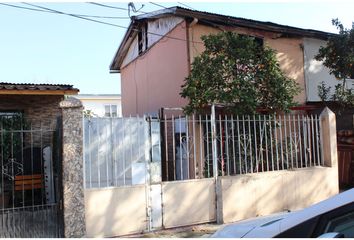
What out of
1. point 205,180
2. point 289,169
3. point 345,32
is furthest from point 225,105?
point 345,32

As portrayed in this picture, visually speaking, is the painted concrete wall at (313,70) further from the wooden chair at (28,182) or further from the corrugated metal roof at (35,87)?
the wooden chair at (28,182)

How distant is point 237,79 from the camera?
8.10 m

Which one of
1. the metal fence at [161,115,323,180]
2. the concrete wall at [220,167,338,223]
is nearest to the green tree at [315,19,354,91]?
the metal fence at [161,115,323,180]

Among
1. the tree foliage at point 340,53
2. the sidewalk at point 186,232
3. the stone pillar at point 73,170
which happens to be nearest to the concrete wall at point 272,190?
the sidewalk at point 186,232

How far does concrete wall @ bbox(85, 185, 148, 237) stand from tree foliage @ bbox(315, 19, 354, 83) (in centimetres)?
738

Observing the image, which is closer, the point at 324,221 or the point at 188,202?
the point at 324,221

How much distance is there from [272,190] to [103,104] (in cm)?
2286

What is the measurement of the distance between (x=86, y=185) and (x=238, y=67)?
13.0ft

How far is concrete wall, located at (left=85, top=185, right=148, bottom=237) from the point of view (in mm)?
6445

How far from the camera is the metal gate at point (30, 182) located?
644 centimetres

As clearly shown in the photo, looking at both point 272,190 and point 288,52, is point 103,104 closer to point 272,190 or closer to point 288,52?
point 288,52

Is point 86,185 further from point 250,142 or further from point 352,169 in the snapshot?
point 352,169

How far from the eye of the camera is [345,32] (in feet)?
36.9

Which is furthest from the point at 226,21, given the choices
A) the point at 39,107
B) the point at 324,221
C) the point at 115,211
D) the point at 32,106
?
the point at 324,221
